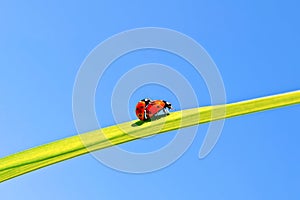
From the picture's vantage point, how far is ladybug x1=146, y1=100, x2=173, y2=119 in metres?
1.29

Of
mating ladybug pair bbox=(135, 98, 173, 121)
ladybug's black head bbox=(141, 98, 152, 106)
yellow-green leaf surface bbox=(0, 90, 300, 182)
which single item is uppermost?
ladybug's black head bbox=(141, 98, 152, 106)

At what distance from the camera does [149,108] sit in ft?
4.33

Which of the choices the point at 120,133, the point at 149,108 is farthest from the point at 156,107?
the point at 120,133

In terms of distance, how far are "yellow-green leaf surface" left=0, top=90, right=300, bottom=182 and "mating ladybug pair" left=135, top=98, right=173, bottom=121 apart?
0.17 feet

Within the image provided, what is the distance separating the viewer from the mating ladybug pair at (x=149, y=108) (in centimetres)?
128

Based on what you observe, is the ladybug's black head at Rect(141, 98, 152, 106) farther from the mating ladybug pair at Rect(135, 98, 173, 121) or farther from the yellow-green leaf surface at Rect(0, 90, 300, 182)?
the yellow-green leaf surface at Rect(0, 90, 300, 182)

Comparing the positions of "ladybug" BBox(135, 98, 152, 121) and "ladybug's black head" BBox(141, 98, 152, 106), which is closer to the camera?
"ladybug" BBox(135, 98, 152, 121)

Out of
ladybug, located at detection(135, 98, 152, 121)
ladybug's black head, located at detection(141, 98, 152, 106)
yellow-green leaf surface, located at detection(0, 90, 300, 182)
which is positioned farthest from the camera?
ladybug's black head, located at detection(141, 98, 152, 106)

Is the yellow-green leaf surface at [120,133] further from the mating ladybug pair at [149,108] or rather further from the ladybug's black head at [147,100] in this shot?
the ladybug's black head at [147,100]

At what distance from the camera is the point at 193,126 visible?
118 centimetres

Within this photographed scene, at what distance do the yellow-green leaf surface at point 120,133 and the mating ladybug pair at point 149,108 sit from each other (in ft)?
0.17

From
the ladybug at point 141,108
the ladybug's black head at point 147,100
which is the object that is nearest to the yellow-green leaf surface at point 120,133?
the ladybug at point 141,108

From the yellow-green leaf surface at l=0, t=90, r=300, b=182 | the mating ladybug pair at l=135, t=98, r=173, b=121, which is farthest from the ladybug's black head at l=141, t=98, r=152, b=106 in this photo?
the yellow-green leaf surface at l=0, t=90, r=300, b=182

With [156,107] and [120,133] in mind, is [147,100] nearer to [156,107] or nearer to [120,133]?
[156,107]
